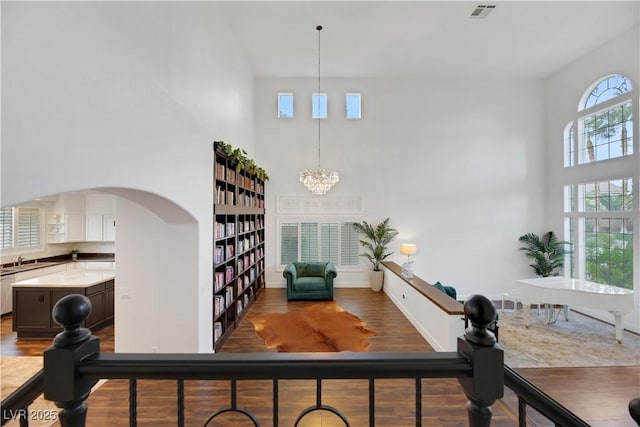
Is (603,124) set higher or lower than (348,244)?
higher

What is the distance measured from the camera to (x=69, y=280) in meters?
5.00

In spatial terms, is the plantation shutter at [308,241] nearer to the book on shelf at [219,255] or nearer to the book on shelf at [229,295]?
the book on shelf at [229,295]

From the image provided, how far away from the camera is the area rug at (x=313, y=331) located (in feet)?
5.38

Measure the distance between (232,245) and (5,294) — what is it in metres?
4.82

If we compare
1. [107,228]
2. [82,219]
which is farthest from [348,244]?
[82,219]

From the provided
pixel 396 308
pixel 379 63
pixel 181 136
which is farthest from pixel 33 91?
pixel 379 63

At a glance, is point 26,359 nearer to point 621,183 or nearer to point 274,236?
point 274,236

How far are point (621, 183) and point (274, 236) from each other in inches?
315

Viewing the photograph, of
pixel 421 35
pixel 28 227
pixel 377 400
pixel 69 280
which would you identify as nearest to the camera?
pixel 377 400

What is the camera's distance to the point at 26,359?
402cm

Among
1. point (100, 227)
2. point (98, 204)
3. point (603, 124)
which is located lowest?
point (100, 227)

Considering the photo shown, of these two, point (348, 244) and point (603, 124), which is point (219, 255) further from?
point (603, 124)

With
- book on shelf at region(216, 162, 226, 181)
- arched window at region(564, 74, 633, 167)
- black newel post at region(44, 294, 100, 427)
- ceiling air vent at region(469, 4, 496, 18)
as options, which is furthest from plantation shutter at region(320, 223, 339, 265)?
black newel post at region(44, 294, 100, 427)

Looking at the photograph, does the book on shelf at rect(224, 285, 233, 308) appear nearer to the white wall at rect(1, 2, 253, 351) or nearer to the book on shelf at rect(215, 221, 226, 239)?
the white wall at rect(1, 2, 253, 351)
